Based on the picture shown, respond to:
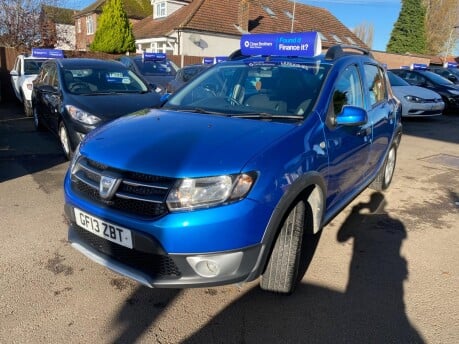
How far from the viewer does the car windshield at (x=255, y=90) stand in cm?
319

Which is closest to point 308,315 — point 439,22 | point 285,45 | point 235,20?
point 285,45

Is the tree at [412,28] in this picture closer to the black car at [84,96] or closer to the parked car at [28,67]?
the parked car at [28,67]

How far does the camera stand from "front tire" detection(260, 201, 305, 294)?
266 cm

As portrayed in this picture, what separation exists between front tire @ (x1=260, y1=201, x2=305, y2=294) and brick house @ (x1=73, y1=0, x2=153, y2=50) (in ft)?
123

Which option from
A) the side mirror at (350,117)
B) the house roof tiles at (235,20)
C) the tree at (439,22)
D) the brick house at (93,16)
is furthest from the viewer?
the tree at (439,22)

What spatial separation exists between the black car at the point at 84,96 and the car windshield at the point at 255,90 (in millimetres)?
2178

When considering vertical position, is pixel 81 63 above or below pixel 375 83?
below

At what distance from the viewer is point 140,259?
2.47 metres

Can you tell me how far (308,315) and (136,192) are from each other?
1.44m

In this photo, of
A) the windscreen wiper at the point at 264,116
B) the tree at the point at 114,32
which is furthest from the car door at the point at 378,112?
the tree at the point at 114,32

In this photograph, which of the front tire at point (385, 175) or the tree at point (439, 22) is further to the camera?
the tree at point (439, 22)

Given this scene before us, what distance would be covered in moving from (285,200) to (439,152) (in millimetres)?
7252

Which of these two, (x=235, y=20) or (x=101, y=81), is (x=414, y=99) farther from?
(x=235, y=20)

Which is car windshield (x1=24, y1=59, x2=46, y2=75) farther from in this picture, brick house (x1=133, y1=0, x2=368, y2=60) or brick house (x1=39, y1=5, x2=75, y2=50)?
brick house (x1=133, y1=0, x2=368, y2=60)
